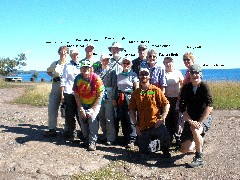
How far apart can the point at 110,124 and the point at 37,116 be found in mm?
4997

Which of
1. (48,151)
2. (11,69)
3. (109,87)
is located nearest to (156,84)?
(109,87)

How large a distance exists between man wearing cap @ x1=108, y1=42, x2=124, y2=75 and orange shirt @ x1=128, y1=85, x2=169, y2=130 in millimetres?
851

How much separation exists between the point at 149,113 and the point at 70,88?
1.93 metres

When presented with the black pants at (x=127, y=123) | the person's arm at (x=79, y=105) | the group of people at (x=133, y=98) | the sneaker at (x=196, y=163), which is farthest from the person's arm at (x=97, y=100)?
the sneaker at (x=196, y=163)

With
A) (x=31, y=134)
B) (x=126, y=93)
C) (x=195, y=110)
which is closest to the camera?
(x=195, y=110)

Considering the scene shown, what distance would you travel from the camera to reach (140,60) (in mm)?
7754

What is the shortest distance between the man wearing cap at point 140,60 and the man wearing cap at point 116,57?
363 millimetres

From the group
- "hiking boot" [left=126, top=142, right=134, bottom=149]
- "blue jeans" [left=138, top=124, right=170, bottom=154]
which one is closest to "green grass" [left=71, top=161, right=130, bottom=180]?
"blue jeans" [left=138, top=124, right=170, bottom=154]

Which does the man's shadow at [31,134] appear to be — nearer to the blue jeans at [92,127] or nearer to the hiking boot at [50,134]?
the hiking boot at [50,134]

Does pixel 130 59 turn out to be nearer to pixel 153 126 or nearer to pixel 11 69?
pixel 153 126

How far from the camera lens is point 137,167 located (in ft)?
21.3

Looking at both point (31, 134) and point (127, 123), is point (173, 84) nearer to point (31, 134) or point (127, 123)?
point (127, 123)

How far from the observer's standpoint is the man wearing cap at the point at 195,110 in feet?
21.6

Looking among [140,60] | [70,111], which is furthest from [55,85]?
[140,60]
